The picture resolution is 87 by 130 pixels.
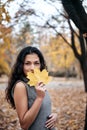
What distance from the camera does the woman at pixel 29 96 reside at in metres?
3.43

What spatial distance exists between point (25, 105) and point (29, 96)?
0.38ft

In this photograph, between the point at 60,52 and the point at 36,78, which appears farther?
the point at 60,52

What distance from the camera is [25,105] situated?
3496mm

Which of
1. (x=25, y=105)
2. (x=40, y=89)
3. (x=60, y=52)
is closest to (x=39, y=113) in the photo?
(x=25, y=105)

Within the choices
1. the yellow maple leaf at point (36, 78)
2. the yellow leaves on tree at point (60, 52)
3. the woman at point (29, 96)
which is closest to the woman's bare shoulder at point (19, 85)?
the woman at point (29, 96)

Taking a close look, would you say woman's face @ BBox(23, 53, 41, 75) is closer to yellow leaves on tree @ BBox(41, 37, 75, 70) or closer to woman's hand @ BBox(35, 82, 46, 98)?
woman's hand @ BBox(35, 82, 46, 98)

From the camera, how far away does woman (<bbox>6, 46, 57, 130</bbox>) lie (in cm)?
343

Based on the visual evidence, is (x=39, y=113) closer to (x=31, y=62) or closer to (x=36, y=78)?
(x=36, y=78)

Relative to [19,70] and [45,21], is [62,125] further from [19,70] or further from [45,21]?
[45,21]

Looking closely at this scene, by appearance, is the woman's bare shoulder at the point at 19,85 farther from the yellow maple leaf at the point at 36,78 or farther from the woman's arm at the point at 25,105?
the yellow maple leaf at the point at 36,78

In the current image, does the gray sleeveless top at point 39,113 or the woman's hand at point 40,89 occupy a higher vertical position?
the woman's hand at point 40,89

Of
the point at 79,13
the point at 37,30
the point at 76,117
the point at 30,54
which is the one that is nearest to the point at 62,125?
the point at 76,117

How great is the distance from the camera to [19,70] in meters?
3.82

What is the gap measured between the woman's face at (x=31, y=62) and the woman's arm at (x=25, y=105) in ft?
0.79
